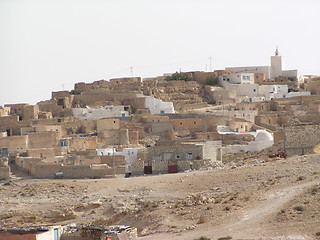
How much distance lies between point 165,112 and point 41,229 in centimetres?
2238

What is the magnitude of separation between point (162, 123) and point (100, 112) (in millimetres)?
5112

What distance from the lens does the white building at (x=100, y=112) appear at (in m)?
41.9

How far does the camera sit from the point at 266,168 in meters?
25.6

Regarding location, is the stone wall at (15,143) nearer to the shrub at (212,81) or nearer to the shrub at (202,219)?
the shrub at (202,219)

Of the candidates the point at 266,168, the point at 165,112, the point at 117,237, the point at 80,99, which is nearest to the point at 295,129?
the point at 266,168

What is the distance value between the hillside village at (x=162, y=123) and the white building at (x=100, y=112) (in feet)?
0.17

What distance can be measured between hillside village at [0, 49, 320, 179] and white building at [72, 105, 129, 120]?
5cm

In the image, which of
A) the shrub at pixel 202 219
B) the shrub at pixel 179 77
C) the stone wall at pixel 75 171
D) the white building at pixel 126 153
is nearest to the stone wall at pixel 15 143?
the stone wall at pixel 75 171

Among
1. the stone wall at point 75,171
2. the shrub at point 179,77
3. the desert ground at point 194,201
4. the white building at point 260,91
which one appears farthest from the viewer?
the shrub at point 179,77

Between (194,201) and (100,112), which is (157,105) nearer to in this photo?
(100,112)

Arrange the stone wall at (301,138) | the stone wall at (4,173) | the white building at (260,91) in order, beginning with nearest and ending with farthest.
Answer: the stone wall at (301,138), the stone wall at (4,173), the white building at (260,91)

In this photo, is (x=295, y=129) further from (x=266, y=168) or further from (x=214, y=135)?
(x=214, y=135)

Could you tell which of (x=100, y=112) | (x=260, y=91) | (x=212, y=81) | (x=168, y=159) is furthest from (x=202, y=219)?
(x=212, y=81)

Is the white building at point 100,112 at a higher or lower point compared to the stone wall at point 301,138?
higher
